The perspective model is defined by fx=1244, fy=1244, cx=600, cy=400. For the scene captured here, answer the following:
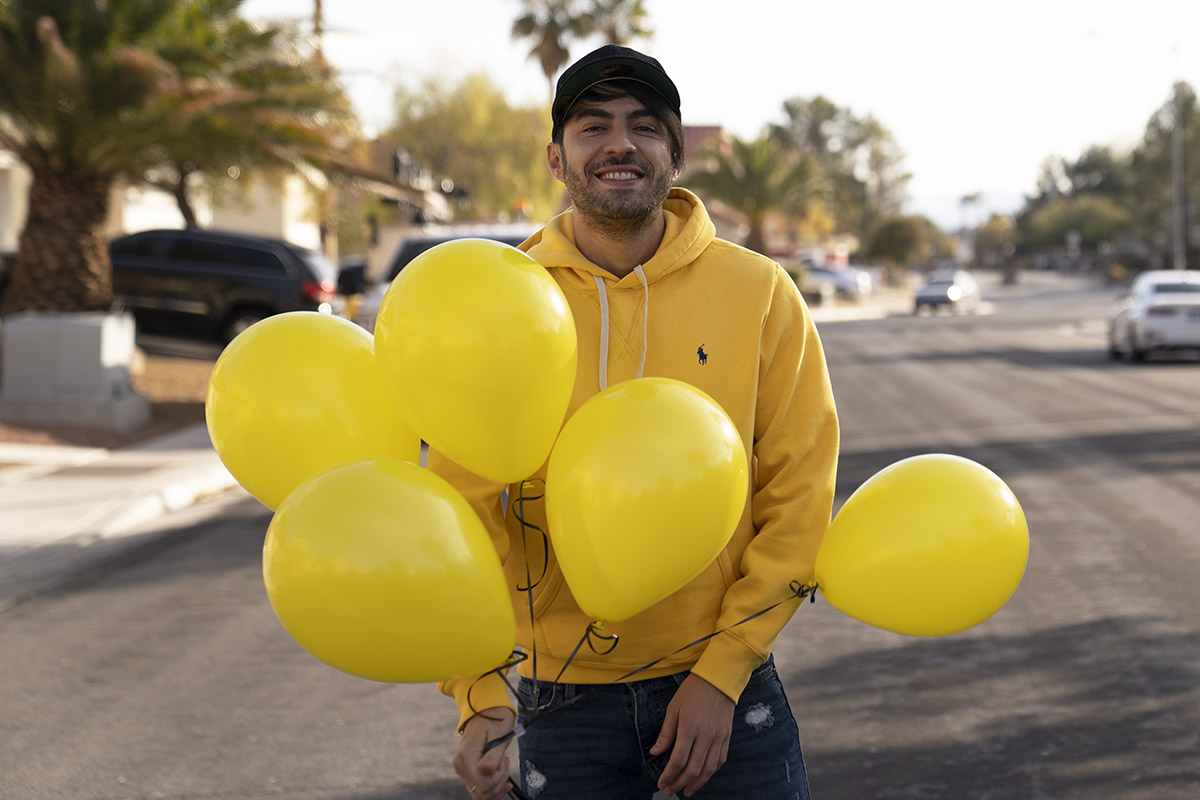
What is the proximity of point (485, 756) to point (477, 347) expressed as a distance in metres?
0.67

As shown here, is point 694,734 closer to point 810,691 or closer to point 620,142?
point 620,142

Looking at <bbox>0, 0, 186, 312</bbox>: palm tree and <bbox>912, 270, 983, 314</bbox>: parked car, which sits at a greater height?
<bbox>0, 0, 186, 312</bbox>: palm tree

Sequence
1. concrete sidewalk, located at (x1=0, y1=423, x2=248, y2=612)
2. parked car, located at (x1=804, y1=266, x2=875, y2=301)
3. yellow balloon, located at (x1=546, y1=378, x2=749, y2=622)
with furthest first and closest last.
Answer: parked car, located at (x1=804, y1=266, x2=875, y2=301)
concrete sidewalk, located at (x1=0, y1=423, x2=248, y2=612)
yellow balloon, located at (x1=546, y1=378, x2=749, y2=622)

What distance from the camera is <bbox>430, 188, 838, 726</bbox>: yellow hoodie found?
2258 mm

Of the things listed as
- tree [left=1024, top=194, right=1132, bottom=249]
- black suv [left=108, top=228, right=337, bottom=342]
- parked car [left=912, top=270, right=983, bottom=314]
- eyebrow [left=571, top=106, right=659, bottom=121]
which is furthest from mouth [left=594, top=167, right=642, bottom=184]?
tree [left=1024, top=194, right=1132, bottom=249]

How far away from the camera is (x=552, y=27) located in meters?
44.4

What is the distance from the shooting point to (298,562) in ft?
6.02

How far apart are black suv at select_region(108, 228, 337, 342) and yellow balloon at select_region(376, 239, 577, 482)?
15730 millimetres

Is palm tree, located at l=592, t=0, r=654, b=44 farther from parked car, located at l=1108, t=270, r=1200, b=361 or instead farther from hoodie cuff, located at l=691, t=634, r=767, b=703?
hoodie cuff, located at l=691, t=634, r=767, b=703

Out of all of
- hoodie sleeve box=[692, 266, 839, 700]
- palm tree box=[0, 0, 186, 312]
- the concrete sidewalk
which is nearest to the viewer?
hoodie sleeve box=[692, 266, 839, 700]

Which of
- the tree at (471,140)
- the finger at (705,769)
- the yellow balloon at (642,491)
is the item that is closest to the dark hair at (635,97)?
the yellow balloon at (642,491)

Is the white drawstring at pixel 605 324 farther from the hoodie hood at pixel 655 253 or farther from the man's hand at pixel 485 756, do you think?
the man's hand at pixel 485 756

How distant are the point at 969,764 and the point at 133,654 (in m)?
3.82

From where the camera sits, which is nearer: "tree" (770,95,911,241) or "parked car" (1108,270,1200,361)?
"parked car" (1108,270,1200,361)
